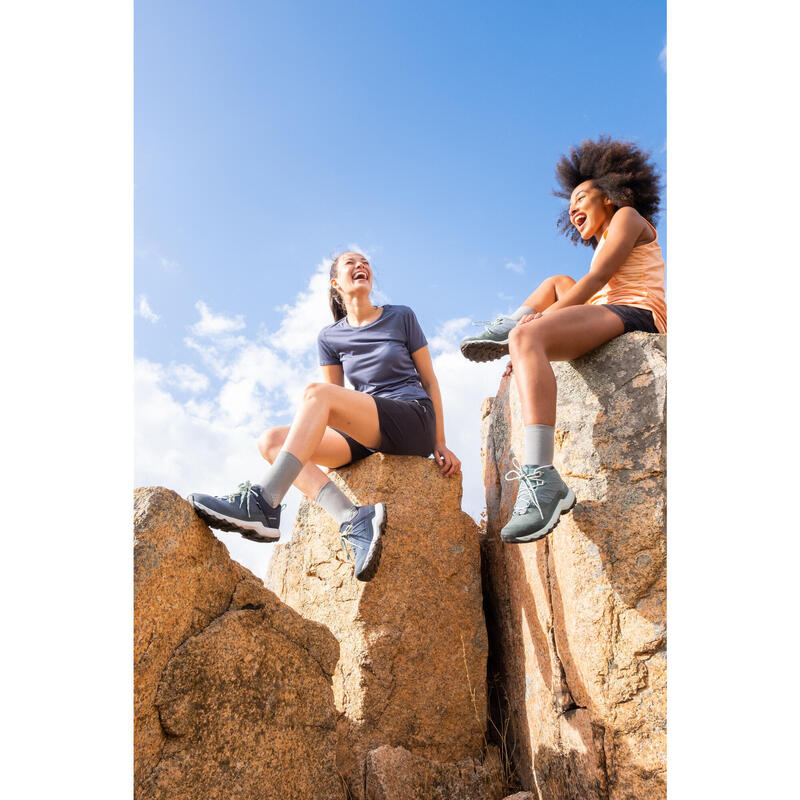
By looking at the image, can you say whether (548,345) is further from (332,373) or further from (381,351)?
(332,373)

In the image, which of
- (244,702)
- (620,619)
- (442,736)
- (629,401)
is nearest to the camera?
(244,702)

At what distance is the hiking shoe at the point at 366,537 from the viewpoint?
Result: 11.3 feet

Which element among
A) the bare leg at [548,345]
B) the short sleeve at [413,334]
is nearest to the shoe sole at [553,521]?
the bare leg at [548,345]

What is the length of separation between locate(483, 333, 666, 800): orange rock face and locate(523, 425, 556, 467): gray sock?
0.26m

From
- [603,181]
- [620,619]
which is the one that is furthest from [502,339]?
[620,619]

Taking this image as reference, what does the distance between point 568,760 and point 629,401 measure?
5.33 feet

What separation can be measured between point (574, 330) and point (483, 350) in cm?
70

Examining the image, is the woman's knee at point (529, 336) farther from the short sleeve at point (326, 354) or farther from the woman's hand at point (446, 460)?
the short sleeve at point (326, 354)

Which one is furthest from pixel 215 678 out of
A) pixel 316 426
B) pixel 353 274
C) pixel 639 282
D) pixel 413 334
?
pixel 639 282

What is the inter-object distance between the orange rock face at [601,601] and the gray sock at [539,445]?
10.3 inches

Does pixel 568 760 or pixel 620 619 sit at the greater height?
pixel 620 619

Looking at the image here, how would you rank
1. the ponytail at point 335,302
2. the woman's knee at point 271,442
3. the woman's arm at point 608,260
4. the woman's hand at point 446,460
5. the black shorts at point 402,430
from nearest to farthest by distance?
the woman's arm at point 608,260 < the woman's knee at point 271,442 < the black shorts at point 402,430 < the woman's hand at point 446,460 < the ponytail at point 335,302

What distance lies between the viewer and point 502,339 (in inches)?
152

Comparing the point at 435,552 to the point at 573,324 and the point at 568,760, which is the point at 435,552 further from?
the point at 573,324
